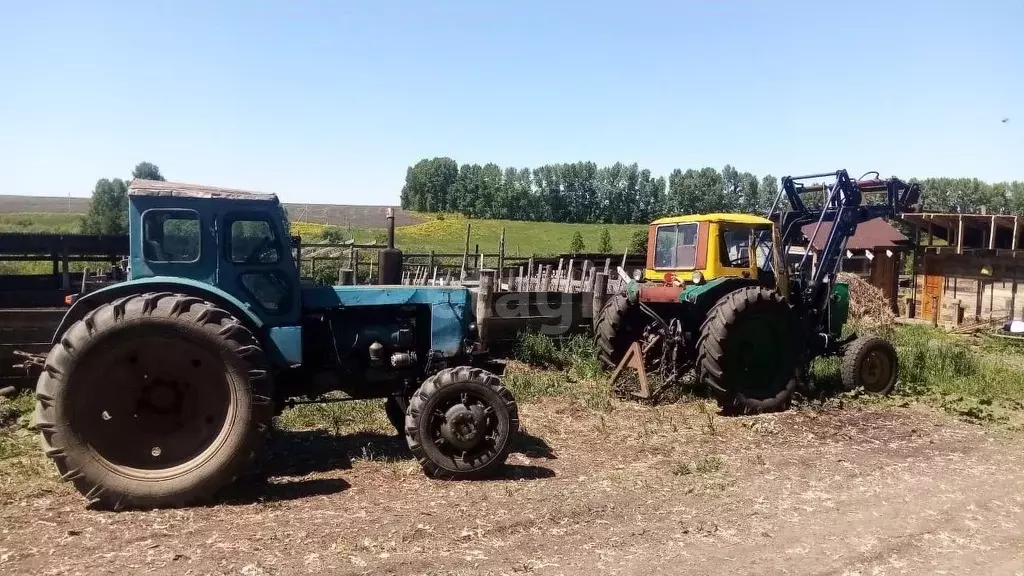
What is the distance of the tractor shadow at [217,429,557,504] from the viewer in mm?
5137

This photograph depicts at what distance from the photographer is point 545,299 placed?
11.0m

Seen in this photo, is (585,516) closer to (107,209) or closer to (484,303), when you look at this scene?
(484,303)

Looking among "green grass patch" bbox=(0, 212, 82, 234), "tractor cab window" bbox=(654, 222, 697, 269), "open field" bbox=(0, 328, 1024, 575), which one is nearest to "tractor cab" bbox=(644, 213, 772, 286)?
"tractor cab window" bbox=(654, 222, 697, 269)

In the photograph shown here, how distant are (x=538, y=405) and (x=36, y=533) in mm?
5045

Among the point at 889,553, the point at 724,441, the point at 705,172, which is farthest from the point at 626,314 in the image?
the point at 705,172

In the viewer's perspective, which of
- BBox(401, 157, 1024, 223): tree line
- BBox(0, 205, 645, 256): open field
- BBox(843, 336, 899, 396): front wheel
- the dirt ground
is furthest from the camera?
BBox(401, 157, 1024, 223): tree line

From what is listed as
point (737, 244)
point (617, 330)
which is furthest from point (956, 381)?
point (617, 330)

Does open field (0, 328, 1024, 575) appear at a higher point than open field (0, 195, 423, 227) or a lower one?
lower

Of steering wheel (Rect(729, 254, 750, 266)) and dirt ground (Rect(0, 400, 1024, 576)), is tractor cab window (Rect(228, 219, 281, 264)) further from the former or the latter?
steering wheel (Rect(729, 254, 750, 266))

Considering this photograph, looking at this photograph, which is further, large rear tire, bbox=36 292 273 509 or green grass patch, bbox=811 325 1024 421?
green grass patch, bbox=811 325 1024 421

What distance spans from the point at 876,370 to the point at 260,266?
25.4ft

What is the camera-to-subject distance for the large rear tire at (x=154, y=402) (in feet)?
15.3

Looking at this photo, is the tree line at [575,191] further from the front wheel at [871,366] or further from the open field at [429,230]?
the front wheel at [871,366]

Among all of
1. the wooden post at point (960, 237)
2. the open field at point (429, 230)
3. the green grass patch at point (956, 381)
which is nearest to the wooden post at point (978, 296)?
the wooden post at point (960, 237)
